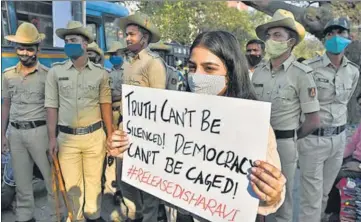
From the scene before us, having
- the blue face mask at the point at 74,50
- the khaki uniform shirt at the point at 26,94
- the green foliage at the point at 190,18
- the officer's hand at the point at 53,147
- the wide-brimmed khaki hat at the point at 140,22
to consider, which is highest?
the green foliage at the point at 190,18

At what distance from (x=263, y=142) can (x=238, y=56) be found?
A: 0.47 m

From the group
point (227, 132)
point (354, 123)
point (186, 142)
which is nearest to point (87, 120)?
point (186, 142)

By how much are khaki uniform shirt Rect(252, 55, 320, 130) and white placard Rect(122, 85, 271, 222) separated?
5.18 feet

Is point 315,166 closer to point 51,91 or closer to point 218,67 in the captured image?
point 218,67

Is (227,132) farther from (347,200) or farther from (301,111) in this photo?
(347,200)

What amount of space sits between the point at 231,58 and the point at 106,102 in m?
2.03

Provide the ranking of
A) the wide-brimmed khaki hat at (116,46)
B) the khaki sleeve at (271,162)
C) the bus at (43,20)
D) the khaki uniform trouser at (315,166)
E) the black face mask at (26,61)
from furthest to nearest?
the wide-brimmed khaki hat at (116,46) → the bus at (43,20) → the black face mask at (26,61) → the khaki uniform trouser at (315,166) → the khaki sleeve at (271,162)

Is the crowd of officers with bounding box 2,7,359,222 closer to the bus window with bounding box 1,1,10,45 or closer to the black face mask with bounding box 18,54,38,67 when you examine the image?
the black face mask with bounding box 18,54,38,67

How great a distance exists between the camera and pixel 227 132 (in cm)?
152

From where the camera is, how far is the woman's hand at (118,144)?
1.89m

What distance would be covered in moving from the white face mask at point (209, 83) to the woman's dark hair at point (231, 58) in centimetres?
4

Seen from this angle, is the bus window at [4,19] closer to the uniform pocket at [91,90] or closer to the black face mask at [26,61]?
the black face mask at [26,61]

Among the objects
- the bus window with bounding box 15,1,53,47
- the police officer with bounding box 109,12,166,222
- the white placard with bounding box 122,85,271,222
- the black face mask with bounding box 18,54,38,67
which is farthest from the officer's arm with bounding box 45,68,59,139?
the bus window with bounding box 15,1,53,47

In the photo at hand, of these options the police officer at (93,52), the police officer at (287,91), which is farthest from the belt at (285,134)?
the police officer at (93,52)
